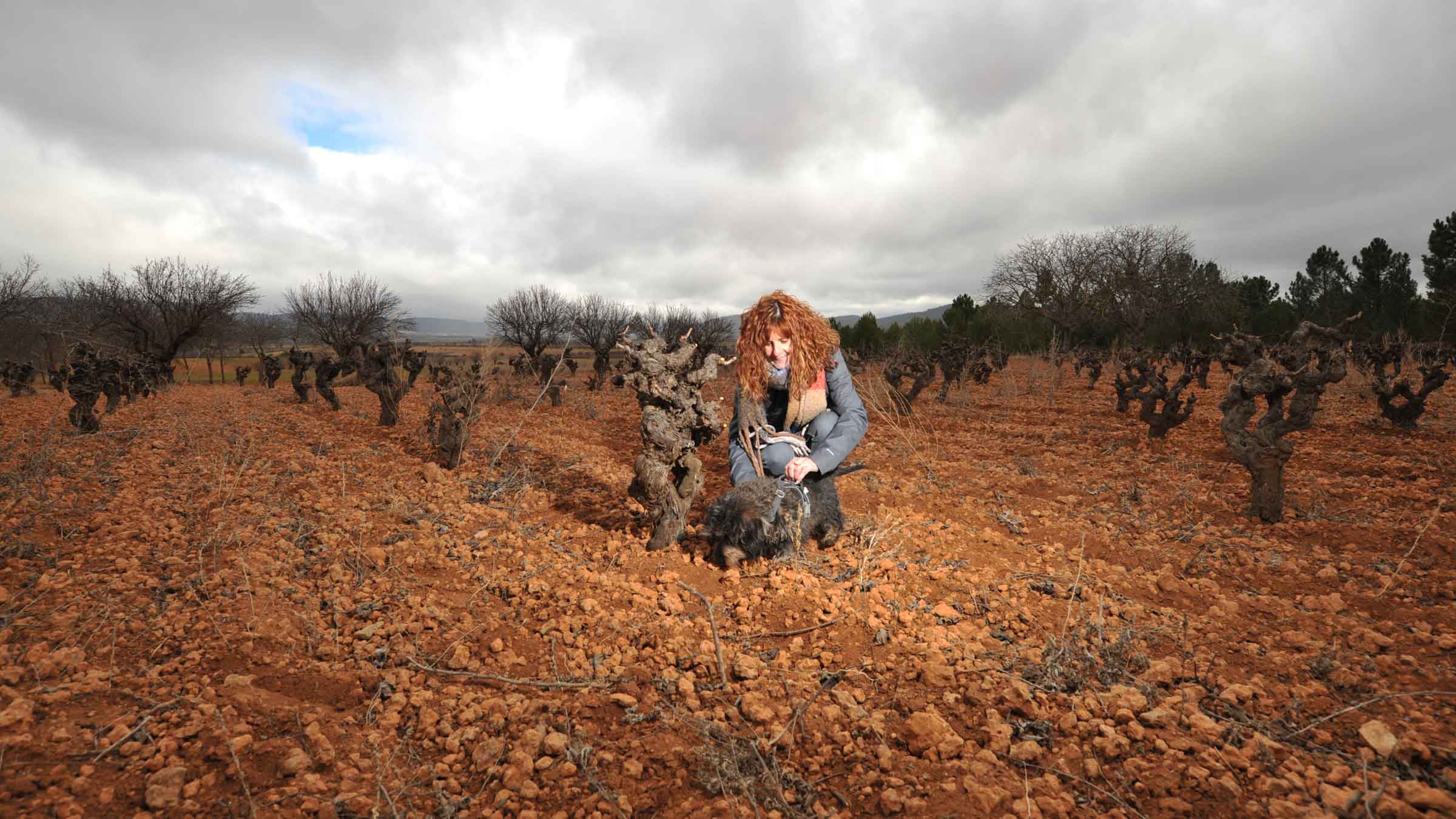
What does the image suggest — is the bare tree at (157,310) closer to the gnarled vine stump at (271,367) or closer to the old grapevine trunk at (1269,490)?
the gnarled vine stump at (271,367)

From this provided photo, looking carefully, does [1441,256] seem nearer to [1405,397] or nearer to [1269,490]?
[1405,397]

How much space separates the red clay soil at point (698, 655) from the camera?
182cm

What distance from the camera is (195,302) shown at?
21562 mm

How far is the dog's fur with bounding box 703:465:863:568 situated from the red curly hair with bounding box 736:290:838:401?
63 cm

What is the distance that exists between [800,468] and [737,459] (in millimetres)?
507

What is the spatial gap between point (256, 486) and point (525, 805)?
4902 millimetres

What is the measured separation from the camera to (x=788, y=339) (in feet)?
11.8

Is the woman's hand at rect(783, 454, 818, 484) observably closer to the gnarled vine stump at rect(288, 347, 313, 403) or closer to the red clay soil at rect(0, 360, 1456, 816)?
the red clay soil at rect(0, 360, 1456, 816)

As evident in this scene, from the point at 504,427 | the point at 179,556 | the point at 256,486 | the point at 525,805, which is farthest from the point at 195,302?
the point at 525,805

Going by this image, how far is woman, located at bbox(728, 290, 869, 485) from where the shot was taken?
3602mm

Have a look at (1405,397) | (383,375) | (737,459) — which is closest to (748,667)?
(737,459)

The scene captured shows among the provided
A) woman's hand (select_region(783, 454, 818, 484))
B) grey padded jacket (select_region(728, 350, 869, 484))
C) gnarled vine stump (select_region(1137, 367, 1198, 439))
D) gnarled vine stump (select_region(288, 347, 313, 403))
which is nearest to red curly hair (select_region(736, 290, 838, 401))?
grey padded jacket (select_region(728, 350, 869, 484))

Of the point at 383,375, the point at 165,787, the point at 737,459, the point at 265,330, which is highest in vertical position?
the point at 265,330

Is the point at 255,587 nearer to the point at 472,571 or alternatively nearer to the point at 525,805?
the point at 472,571
